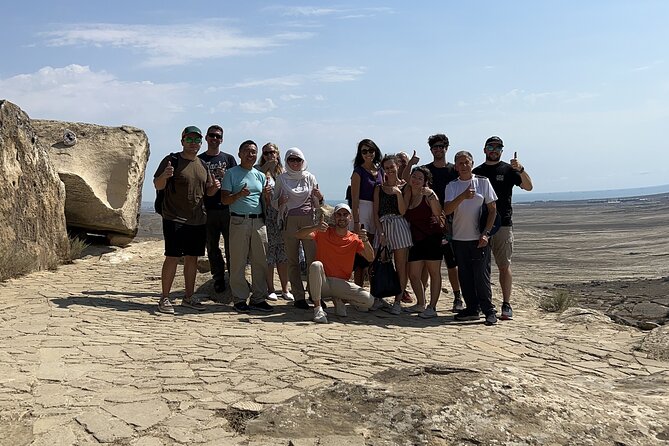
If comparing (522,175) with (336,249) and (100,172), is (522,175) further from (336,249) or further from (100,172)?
(100,172)

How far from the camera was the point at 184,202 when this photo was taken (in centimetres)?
744

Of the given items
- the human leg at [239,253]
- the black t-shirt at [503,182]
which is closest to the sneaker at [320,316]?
the human leg at [239,253]

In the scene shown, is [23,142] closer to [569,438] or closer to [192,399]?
[192,399]

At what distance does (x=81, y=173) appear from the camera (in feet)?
38.9

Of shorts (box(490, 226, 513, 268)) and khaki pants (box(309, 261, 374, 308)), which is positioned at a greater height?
shorts (box(490, 226, 513, 268))

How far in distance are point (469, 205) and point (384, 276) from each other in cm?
126

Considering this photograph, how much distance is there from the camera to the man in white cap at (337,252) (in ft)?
24.1

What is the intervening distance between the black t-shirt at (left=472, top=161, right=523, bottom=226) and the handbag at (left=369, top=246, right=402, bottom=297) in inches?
A: 54.4

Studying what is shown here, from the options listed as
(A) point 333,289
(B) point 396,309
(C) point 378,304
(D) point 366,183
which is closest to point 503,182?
(D) point 366,183

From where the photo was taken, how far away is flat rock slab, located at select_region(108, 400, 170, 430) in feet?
13.1

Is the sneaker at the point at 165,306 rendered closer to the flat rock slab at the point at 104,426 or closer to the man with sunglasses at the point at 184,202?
the man with sunglasses at the point at 184,202

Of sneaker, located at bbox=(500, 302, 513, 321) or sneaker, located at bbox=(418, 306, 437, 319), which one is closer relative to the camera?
sneaker, located at bbox=(418, 306, 437, 319)

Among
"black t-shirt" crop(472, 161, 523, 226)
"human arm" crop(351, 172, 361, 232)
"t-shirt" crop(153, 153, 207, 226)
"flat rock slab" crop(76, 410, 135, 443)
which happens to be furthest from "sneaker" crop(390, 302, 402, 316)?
"flat rock slab" crop(76, 410, 135, 443)

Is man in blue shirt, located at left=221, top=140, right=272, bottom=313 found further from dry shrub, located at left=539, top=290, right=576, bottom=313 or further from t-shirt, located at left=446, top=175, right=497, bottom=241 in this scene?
dry shrub, located at left=539, top=290, right=576, bottom=313
